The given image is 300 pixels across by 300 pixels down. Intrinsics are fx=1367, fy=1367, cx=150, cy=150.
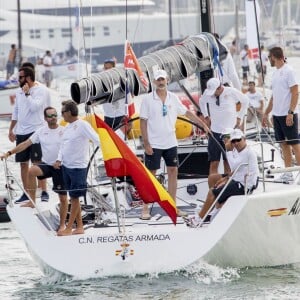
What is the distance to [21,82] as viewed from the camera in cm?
1716

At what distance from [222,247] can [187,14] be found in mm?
62410

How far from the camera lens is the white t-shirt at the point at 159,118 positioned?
15.0m

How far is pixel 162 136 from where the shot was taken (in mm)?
15094

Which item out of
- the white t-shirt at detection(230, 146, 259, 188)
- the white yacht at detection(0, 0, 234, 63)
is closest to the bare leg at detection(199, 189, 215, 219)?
the white t-shirt at detection(230, 146, 259, 188)

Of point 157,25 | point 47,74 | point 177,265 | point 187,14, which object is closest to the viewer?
point 177,265

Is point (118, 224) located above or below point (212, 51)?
below

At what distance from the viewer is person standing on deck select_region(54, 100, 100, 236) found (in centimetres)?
1440

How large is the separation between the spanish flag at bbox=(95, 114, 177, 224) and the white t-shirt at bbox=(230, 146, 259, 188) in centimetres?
97

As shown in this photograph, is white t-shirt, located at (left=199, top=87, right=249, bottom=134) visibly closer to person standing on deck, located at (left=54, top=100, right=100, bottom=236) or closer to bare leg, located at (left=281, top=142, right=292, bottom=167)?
bare leg, located at (left=281, top=142, right=292, bottom=167)

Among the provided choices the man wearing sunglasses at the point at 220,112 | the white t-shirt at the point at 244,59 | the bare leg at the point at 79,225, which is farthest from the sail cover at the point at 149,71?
the white t-shirt at the point at 244,59

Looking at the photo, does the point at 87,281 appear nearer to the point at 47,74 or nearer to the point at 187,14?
the point at 47,74

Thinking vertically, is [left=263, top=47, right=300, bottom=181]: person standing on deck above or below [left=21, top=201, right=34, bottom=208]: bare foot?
above

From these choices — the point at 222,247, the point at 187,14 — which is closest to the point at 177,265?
the point at 222,247

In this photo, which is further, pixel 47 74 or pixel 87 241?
pixel 47 74
